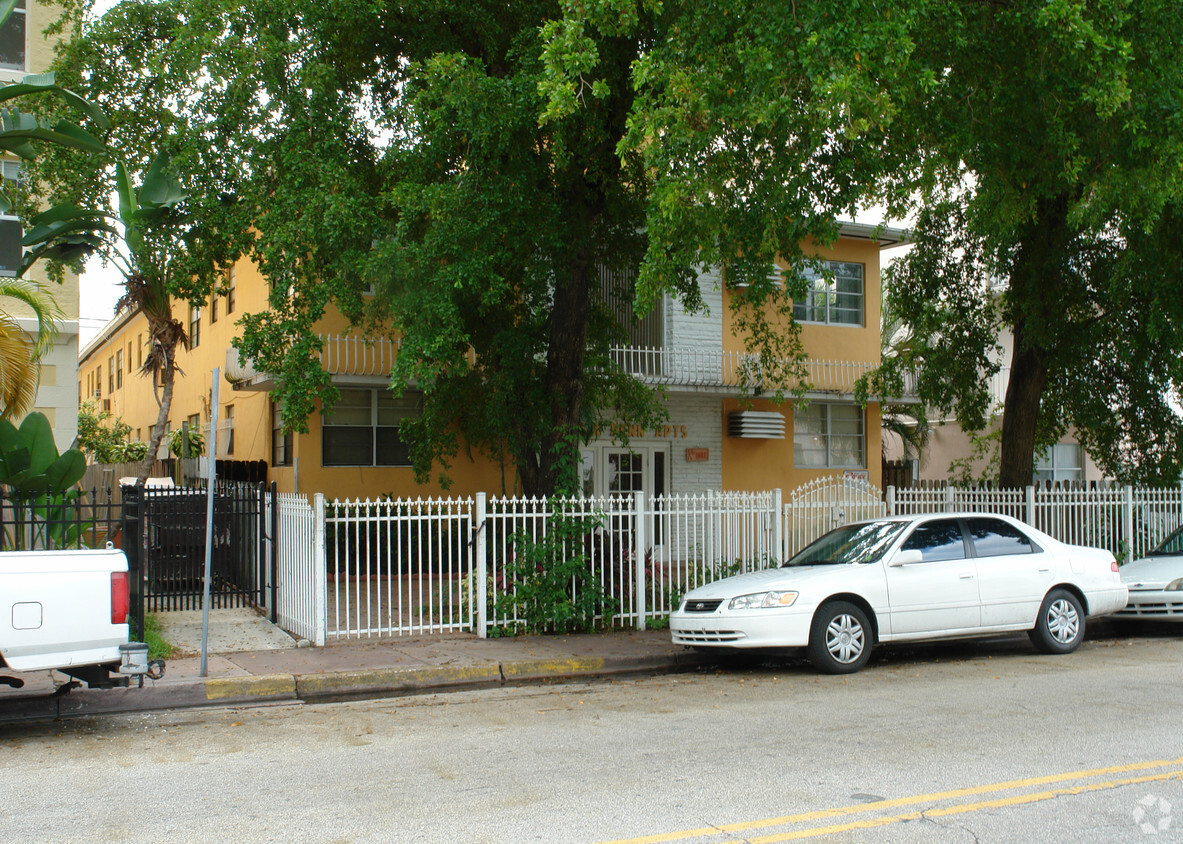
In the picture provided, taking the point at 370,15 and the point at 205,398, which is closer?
the point at 370,15

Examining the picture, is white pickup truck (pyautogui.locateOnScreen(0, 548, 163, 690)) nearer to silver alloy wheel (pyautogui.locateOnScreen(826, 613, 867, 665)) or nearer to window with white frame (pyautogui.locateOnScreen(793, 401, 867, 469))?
silver alloy wheel (pyautogui.locateOnScreen(826, 613, 867, 665))

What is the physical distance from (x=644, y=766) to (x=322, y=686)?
13.8ft

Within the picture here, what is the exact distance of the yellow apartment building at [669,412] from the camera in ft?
62.8

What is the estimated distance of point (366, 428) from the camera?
1950 cm

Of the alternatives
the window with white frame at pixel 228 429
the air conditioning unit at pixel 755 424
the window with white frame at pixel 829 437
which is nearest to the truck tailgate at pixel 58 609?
the air conditioning unit at pixel 755 424

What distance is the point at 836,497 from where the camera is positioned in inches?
565

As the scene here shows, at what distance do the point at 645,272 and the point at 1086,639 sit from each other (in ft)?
Result: 24.1

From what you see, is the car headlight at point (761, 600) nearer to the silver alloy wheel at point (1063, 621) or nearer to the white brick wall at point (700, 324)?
the silver alloy wheel at point (1063, 621)

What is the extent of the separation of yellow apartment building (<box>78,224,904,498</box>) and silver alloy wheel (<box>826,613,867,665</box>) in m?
8.38

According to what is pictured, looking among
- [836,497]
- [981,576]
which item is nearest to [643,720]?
[981,576]

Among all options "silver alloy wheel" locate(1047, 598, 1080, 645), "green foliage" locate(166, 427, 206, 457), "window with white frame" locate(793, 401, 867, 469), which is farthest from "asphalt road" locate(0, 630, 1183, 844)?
"green foliage" locate(166, 427, 206, 457)

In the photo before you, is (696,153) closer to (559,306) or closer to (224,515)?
(559,306)

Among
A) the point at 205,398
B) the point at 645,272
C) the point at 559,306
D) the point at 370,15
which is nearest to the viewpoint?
the point at 645,272

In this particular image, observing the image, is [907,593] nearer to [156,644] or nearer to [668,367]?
[156,644]
